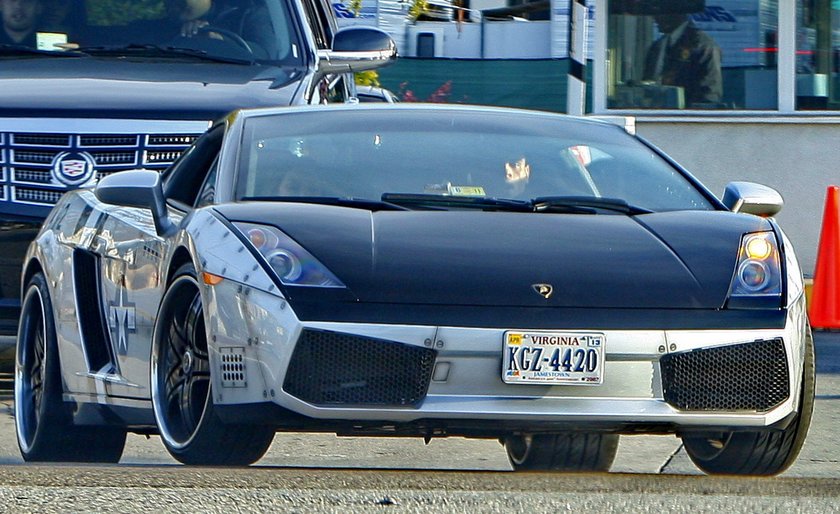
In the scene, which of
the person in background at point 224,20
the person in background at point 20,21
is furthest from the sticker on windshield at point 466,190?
the person in background at point 20,21

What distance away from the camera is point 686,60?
15672 mm

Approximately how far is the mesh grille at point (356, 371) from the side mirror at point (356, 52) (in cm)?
434

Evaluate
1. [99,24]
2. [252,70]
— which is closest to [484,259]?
[252,70]

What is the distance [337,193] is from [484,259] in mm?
738

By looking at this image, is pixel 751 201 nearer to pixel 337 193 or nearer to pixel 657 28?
pixel 337 193

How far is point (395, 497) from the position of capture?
13.0ft

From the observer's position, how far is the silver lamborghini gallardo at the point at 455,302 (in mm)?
4531

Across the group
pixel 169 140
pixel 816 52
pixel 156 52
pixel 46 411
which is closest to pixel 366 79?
pixel 816 52

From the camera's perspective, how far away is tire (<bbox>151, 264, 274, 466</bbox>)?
4.79 metres

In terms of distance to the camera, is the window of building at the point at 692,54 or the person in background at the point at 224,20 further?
the window of building at the point at 692,54

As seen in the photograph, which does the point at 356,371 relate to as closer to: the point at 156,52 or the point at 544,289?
the point at 544,289

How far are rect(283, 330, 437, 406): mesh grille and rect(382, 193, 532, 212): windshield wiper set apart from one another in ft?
2.48

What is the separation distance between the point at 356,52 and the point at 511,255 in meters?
4.33

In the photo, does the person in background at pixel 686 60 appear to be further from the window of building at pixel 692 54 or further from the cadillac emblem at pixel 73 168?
the cadillac emblem at pixel 73 168
